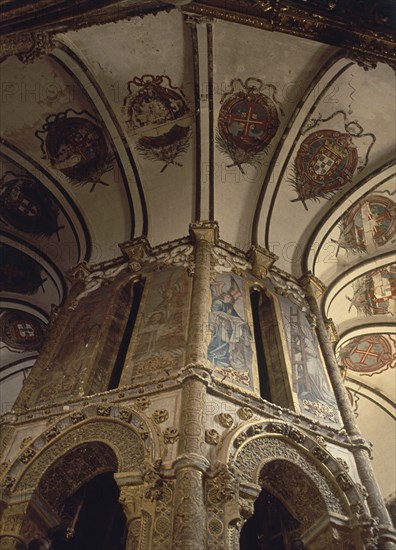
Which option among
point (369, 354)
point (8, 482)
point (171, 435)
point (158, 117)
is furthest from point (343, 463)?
point (158, 117)

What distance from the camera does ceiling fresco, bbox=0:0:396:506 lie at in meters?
8.98

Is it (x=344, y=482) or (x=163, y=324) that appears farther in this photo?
(x=163, y=324)

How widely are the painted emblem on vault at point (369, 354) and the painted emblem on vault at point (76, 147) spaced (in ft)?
20.5

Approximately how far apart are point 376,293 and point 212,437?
678 centimetres

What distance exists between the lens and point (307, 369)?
7082 mm

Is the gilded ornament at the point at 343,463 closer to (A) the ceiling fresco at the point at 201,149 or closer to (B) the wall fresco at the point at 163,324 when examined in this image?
(B) the wall fresco at the point at 163,324

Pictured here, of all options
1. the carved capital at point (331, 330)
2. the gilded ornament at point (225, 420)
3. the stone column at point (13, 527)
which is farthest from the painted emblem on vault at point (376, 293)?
the stone column at point (13, 527)

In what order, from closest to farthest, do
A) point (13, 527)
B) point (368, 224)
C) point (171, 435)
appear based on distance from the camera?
point (13, 527) → point (171, 435) → point (368, 224)

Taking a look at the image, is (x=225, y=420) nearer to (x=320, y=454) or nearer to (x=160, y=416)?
(x=160, y=416)

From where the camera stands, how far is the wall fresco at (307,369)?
6.48 meters

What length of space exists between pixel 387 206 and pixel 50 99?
643 centimetres

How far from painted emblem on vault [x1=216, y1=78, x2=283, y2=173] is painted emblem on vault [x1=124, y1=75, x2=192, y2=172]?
0.69 metres

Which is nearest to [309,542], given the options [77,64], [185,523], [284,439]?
[284,439]

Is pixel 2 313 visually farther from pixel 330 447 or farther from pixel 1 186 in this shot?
pixel 330 447
